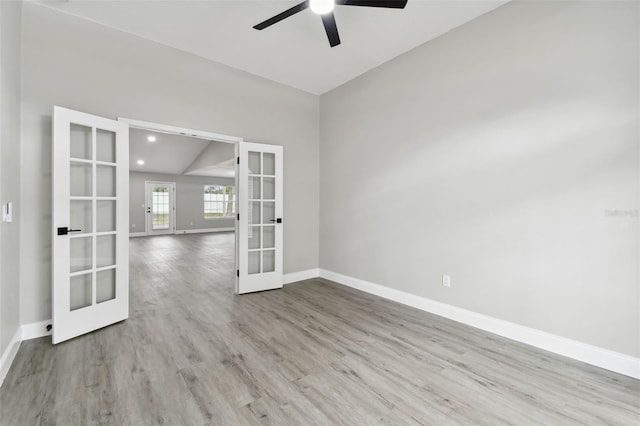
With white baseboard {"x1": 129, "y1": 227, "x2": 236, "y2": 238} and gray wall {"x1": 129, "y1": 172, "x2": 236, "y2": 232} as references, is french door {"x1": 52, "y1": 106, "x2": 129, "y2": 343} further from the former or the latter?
gray wall {"x1": 129, "y1": 172, "x2": 236, "y2": 232}

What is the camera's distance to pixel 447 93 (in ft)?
10.0

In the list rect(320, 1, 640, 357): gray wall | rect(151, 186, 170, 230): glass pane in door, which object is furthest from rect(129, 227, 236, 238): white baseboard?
rect(320, 1, 640, 357): gray wall

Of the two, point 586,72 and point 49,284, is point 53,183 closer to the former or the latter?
point 49,284

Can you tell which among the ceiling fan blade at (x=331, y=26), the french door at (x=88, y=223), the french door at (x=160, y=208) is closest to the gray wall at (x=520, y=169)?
the ceiling fan blade at (x=331, y=26)

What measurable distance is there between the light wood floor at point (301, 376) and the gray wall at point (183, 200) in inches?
360

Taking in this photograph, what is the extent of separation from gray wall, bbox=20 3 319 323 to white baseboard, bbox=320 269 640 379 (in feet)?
6.48

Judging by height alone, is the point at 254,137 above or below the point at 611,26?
below

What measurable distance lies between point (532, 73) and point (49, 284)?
16.2ft

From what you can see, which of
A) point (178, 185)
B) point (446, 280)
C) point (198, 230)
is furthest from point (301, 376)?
point (178, 185)

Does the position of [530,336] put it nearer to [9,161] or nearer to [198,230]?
[9,161]

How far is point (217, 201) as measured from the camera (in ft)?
42.2

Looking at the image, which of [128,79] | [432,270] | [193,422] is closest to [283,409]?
[193,422]

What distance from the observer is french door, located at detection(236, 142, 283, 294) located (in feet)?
12.8

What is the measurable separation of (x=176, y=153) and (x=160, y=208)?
2956mm
